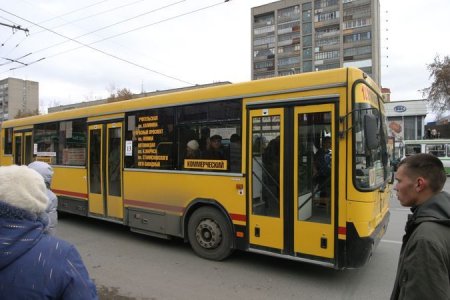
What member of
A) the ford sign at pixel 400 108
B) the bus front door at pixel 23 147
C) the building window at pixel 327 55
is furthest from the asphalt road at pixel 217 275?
the building window at pixel 327 55

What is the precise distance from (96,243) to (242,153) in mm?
3750

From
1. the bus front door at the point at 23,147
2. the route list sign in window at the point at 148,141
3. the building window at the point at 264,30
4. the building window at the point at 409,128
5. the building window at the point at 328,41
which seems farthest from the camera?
the building window at the point at 264,30

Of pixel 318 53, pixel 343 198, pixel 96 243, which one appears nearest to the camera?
pixel 343 198

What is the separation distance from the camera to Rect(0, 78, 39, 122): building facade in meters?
73.4

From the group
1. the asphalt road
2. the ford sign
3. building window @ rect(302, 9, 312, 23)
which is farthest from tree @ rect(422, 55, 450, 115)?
building window @ rect(302, 9, 312, 23)

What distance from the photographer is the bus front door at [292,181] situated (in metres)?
5.02

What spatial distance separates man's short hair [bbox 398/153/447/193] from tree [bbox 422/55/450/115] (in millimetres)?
42080

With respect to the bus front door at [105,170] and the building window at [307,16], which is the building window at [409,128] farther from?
the building window at [307,16]

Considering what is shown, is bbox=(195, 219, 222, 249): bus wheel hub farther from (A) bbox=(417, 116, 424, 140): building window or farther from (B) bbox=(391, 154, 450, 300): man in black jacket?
(A) bbox=(417, 116, 424, 140): building window

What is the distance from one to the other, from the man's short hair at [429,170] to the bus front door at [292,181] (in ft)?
9.61

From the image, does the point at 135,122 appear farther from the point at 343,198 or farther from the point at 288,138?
the point at 343,198

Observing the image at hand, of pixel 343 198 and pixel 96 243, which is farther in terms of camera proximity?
pixel 96 243

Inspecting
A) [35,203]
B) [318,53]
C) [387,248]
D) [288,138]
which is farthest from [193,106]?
[318,53]

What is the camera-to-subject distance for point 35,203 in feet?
5.32
